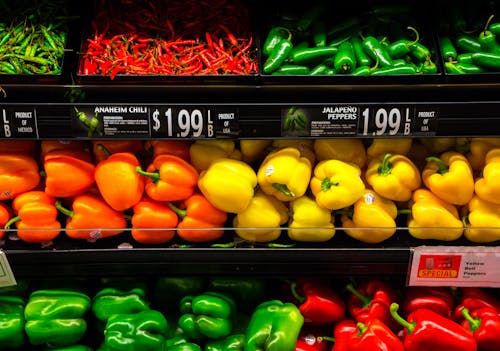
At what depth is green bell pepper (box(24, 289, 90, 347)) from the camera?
5.50ft

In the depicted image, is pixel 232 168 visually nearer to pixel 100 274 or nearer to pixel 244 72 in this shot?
pixel 244 72

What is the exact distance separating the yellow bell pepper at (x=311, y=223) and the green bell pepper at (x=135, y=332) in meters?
0.49

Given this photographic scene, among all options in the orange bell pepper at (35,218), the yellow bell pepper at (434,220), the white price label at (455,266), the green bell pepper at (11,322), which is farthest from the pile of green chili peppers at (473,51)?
the green bell pepper at (11,322)

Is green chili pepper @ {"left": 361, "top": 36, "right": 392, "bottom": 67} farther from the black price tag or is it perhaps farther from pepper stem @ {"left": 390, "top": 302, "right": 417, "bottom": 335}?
the black price tag

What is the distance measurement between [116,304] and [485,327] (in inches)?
44.5

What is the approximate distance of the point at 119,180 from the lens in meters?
1.64

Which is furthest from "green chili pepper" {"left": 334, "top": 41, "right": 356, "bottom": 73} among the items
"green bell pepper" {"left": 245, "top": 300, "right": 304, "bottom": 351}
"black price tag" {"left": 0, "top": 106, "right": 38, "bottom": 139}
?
"black price tag" {"left": 0, "top": 106, "right": 38, "bottom": 139}

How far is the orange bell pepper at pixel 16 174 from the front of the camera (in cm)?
168

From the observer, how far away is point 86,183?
171 centimetres

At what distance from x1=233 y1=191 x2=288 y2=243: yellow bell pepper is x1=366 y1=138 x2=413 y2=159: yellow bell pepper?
358 mm

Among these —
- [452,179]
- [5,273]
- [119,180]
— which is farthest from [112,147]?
[452,179]

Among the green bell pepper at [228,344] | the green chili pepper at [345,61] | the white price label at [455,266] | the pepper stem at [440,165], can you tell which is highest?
the green chili pepper at [345,61]

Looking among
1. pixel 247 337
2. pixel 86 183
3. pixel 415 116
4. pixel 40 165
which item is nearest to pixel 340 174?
pixel 415 116

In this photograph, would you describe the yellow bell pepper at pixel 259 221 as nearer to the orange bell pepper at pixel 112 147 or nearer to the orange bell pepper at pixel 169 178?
the orange bell pepper at pixel 169 178
